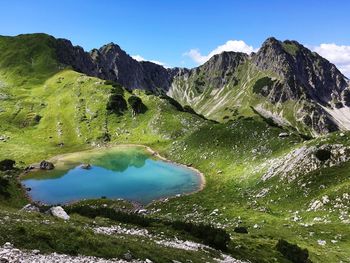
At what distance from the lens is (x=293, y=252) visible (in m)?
31.9

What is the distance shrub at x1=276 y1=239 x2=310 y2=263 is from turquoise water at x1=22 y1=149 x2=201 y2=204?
31.7 metres

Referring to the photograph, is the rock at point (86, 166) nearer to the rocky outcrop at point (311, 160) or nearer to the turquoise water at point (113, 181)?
the turquoise water at point (113, 181)

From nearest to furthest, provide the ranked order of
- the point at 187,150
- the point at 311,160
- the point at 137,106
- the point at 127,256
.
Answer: the point at 127,256 → the point at 311,160 → the point at 187,150 → the point at 137,106

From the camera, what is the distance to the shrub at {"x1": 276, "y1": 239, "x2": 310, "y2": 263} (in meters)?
31.0

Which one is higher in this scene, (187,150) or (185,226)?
(187,150)

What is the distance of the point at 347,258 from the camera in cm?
3309

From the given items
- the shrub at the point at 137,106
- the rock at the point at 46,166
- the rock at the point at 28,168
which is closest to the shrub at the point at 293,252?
the rock at the point at 46,166

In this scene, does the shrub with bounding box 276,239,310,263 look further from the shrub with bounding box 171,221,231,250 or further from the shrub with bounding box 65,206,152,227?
the shrub with bounding box 65,206,152,227

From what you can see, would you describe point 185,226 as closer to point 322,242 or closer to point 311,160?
point 322,242

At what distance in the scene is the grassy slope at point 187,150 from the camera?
115 ft

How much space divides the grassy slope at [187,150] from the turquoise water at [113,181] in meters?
4.90

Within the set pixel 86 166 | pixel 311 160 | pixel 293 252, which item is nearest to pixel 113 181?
pixel 86 166

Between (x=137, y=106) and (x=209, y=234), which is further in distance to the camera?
(x=137, y=106)

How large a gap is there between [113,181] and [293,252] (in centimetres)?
4954
